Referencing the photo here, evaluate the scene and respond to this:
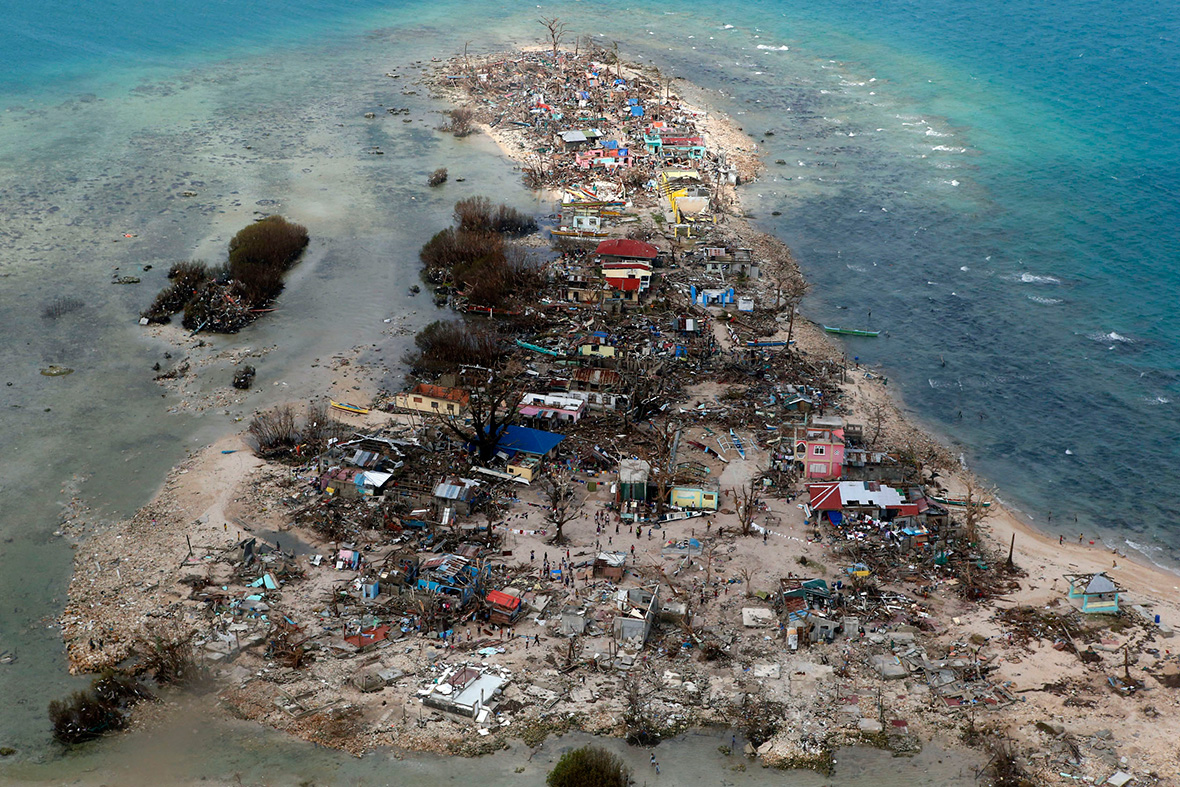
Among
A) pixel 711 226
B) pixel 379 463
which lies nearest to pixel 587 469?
pixel 379 463

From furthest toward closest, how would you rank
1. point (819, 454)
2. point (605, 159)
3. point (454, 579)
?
point (605, 159) → point (819, 454) → point (454, 579)

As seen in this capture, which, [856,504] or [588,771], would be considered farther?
[856,504]

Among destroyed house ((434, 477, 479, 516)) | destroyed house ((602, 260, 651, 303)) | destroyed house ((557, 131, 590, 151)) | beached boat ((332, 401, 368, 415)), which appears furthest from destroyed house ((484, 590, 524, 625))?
destroyed house ((557, 131, 590, 151))

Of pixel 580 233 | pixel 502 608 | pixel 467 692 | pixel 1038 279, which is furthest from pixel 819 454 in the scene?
pixel 1038 279

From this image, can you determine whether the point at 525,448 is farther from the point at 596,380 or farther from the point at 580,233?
the point at 580,233

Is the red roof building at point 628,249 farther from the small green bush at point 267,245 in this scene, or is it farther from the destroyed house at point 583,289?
the small green bush at point 267,245

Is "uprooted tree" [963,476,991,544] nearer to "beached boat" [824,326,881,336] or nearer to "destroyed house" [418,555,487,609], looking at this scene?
"beached boat" [824,326,881,336]
